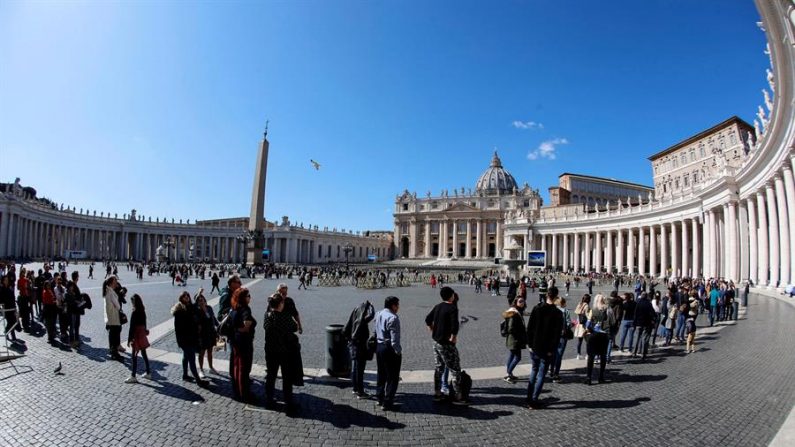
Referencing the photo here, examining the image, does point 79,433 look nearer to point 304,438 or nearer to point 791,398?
point 304,438

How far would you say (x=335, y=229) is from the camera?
10975 centimetres

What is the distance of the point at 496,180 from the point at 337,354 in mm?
114055

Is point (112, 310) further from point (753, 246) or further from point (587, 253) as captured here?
point (587, 253)

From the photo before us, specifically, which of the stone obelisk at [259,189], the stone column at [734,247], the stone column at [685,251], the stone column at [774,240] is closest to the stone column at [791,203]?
the stone column at [774,240]

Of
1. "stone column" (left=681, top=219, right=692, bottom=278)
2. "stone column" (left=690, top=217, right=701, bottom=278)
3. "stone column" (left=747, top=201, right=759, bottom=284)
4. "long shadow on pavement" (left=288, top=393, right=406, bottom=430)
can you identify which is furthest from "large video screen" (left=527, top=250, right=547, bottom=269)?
"long shadow on pavement" (left=288, top=393, right=406, bottom=430)

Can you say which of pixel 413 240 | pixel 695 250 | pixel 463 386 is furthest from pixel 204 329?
pixel 413 240

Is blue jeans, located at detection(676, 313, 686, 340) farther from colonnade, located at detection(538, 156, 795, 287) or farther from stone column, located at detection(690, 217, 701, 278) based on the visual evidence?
stone column, located at detection(690, 217, 701, 278)

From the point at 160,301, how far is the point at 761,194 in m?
33.9

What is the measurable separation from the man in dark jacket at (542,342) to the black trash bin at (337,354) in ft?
9.98

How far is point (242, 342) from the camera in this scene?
18.5 ft

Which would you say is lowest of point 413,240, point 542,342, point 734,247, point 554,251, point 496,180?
point 542,342

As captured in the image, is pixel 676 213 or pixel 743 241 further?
pixel 676 213

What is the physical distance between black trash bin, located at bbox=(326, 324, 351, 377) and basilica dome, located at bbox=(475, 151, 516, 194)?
106 m

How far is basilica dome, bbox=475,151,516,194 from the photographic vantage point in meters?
113
